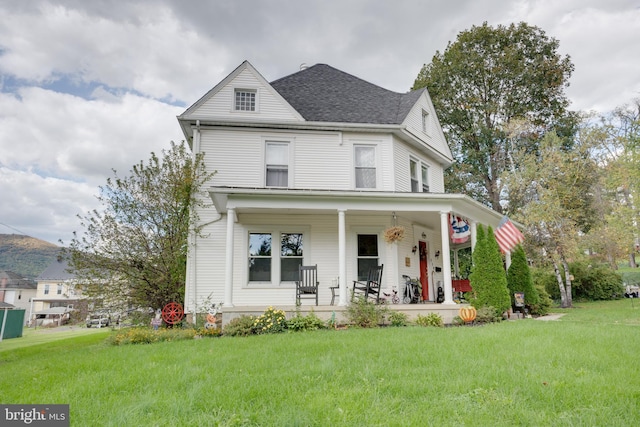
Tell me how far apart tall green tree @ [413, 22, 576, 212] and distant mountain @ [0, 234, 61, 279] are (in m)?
35.4

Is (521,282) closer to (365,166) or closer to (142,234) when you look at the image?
(365,166)

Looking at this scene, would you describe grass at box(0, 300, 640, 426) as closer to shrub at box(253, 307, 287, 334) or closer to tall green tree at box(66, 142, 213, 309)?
shrub at box(253, 307, 287, 334)

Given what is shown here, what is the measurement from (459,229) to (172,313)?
8.30m

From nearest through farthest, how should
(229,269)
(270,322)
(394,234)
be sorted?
(270,322)
(229,269)
(394,234)

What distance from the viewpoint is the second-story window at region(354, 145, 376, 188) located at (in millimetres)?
11664

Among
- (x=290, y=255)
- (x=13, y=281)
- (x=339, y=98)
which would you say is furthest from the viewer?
(x=13, y=281)

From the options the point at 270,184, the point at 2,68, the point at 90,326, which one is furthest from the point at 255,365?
the point at 90,326

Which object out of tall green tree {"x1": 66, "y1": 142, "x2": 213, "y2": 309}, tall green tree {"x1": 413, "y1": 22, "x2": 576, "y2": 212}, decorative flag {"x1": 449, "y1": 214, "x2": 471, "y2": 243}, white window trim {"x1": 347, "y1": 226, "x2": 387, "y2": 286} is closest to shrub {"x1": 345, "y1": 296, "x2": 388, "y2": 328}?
white window trim {"x1": 347, "y1": 226, "x2": 387, "y2": 286}

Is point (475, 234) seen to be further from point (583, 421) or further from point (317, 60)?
point (317, 60)

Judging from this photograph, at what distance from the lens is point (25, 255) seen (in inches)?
1645

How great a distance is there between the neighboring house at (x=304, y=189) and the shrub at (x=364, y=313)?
153cm

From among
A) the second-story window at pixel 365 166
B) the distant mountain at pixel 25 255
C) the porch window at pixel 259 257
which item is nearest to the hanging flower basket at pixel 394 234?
the second-story window at pixel 365 166

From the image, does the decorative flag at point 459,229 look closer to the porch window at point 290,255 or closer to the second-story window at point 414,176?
the second-story window at point 414,176

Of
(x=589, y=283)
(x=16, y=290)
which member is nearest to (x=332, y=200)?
(x=589, y=283)
